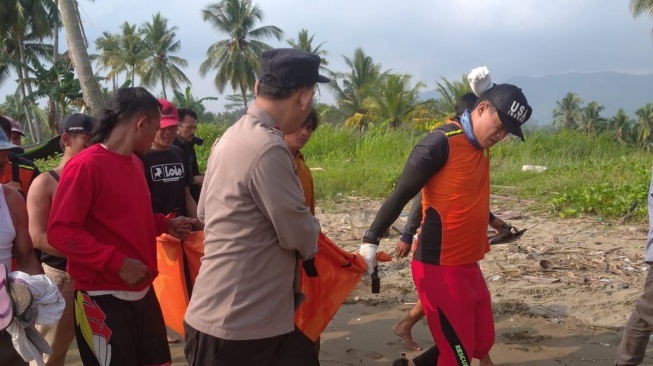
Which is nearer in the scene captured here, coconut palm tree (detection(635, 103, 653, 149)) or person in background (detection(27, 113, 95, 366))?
person in background (detection(27, 113, 95, 366))

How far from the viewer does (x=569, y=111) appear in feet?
237

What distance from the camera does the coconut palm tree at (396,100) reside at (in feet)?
114

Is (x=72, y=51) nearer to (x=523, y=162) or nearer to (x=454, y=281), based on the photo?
(x=454, y=281)

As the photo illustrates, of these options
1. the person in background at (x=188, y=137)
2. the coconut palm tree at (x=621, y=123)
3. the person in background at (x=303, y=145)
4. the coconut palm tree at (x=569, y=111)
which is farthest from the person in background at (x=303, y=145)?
the coconut palm tree at (x=569, y=111)

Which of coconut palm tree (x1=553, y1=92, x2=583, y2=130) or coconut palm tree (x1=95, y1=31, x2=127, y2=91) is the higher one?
coconut palm tree (x1=95, y1=31, x2=127, y2=91)

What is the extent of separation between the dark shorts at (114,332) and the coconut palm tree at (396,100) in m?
31.3

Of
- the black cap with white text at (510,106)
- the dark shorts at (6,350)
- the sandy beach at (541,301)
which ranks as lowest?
the sandy beach at (541,301)

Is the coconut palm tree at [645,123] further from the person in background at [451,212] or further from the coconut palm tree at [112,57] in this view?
the person in background at [451,212]

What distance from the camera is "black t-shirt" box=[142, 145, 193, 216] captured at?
4711mm

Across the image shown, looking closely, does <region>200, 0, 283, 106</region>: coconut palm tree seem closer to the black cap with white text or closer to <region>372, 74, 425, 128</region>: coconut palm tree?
<region>372, 74, 425, 128</region>: coconut palm tree

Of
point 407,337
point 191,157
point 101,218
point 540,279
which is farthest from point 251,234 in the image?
point 540,279

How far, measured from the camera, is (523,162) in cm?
1582

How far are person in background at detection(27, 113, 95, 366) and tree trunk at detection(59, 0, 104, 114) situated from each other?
5.59 meters

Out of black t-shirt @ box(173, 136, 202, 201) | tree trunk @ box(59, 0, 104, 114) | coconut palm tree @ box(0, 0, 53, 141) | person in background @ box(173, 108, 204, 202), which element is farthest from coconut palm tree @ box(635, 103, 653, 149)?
black t-shirt @ box(173, 136, 202, 201)
